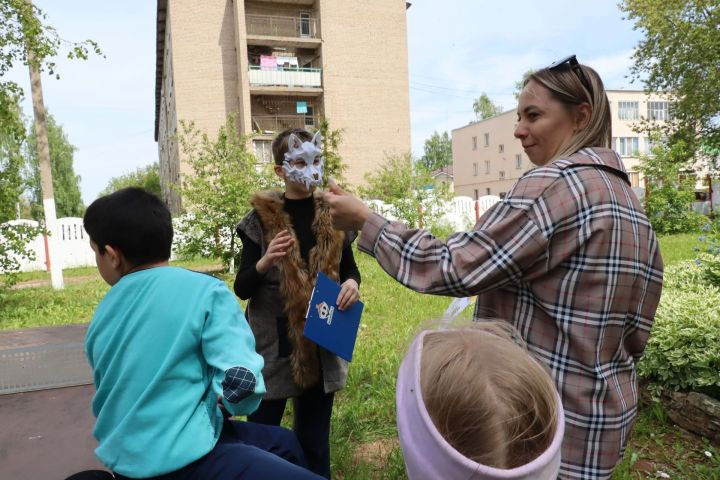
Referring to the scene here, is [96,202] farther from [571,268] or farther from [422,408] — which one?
[571,268]

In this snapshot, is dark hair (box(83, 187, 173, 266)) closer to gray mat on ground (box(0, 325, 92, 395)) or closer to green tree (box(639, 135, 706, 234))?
gray mat on ground (box(0, 325, 92, 395))

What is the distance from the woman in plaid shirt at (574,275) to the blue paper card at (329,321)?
30.1 inches

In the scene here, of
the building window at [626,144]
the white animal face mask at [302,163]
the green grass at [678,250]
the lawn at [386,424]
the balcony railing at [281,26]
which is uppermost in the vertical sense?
the balcony railing at [281,26]

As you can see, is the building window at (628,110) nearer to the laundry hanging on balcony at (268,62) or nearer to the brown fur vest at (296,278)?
the laundry hanging on balcony at (268,62)

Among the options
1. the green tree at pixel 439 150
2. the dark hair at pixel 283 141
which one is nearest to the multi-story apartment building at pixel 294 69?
the dark hair at pixel 283 141

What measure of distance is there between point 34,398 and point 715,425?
168 inches

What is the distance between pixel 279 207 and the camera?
2.27 metres

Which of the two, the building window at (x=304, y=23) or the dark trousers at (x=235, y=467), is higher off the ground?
the building window at (x=304, y=23)

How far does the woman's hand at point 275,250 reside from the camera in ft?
6.88

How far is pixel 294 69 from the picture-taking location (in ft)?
84.4

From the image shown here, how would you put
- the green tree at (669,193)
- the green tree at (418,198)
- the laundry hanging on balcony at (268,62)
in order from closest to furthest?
the green tree at (418,198), the green tree at (669,193), the laundry hanging on balcony at (268,62)

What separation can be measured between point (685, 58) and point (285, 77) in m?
18.3

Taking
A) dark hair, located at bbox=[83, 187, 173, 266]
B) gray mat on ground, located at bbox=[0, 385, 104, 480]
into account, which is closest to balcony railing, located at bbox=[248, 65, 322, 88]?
gray mat on ground, located at bbox=[0, 385, 104, 480]

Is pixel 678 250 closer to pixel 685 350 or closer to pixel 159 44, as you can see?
pixel 685 350
